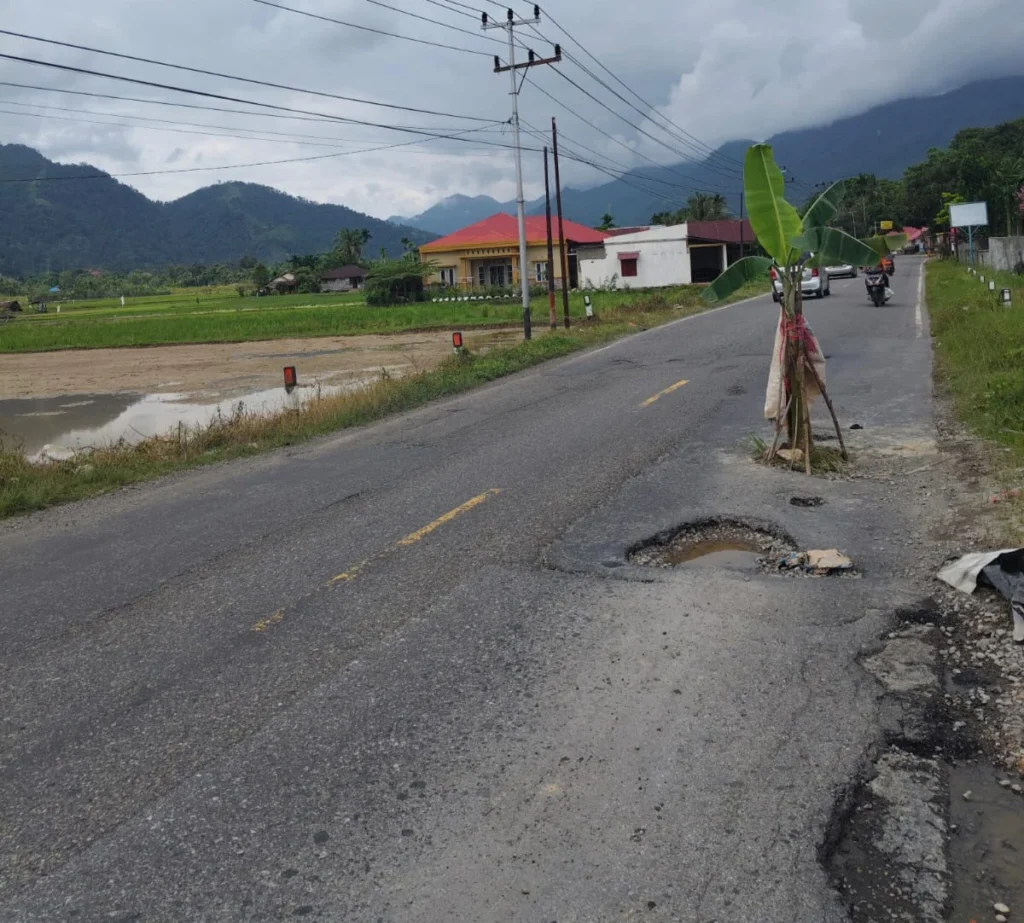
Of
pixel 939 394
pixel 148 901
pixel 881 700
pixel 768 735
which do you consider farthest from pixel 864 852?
pixel 939 394

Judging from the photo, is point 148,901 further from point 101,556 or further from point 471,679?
point 101,556

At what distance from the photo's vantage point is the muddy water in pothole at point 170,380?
60.3 feet

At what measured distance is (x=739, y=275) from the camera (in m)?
9.59

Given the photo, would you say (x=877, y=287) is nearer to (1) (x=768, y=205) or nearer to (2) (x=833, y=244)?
(2) (x=833, y=244)

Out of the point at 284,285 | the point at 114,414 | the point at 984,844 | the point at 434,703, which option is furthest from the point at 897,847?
the point at 284,285

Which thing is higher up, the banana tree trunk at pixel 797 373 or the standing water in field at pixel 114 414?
the banana tree trunk at pixel 797 373

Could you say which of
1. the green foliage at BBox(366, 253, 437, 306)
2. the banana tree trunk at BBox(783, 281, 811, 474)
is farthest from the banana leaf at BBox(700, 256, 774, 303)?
the green foliage at BBox(366, 253, 437, 306)

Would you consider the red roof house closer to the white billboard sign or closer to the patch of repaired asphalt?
the white billboard sign

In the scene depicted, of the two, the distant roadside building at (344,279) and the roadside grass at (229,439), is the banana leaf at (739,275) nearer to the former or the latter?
the roadside grass at (229,439)

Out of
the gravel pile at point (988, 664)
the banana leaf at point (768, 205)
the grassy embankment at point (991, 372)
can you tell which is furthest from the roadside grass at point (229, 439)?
the gravel pile at point (988, 664)

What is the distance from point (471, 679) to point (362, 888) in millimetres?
1601

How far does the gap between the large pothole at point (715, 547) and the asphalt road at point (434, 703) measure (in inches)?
7.6

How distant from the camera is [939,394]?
42.1ft

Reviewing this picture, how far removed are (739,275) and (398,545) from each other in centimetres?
473
